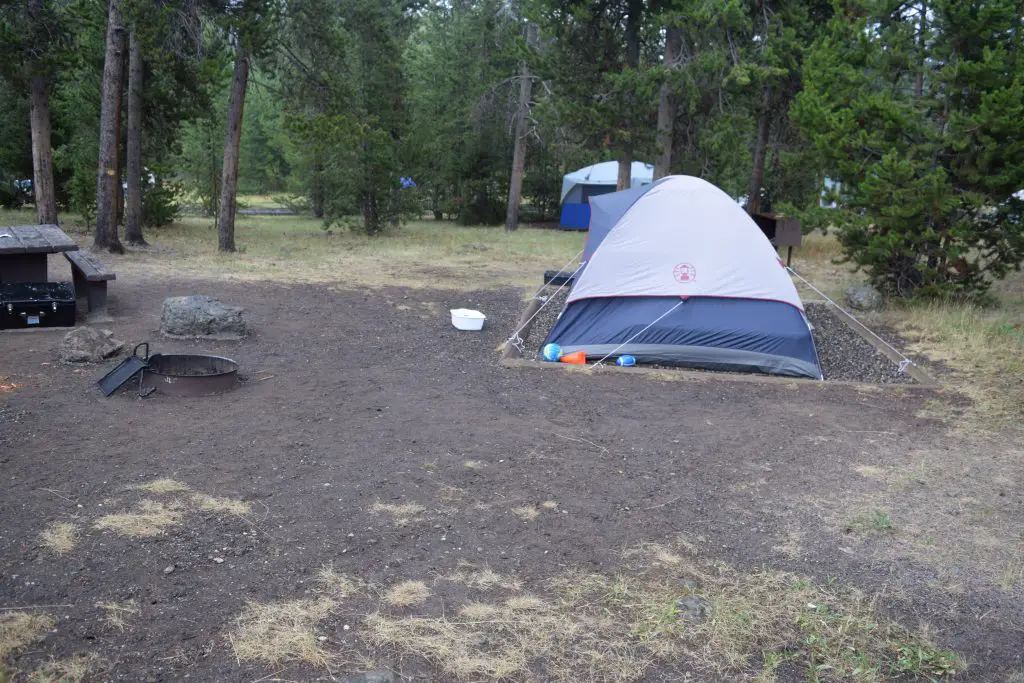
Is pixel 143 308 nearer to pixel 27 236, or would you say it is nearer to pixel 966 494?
pixel 27 236

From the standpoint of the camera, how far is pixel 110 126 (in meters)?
13.6

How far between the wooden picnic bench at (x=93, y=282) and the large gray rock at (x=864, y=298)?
933cm

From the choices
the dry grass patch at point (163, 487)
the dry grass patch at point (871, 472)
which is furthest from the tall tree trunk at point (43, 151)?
the dry grass patch at point (871, 472)

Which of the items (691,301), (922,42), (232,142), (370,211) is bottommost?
(691,301)

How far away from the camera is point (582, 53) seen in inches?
666

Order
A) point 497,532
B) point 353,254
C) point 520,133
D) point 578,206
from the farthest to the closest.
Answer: point 578,206, point 520,133, point 353,254, point 497,532

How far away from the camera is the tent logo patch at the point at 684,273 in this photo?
8.24 m

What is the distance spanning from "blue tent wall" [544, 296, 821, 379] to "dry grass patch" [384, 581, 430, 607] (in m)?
4.63

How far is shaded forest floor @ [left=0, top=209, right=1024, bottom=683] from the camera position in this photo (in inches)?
134

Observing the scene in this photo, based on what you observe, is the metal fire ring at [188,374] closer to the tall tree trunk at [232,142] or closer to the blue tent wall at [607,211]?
the blue tent wall at [607,211]

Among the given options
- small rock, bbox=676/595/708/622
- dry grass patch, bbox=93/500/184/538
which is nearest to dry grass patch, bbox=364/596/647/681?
small rock, bbox=676/595/708/622

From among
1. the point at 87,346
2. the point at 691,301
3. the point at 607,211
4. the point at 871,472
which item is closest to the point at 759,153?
the point at 607,211

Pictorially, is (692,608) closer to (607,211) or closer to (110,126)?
(607,211)

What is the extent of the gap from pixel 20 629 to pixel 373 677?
4.74 feet
